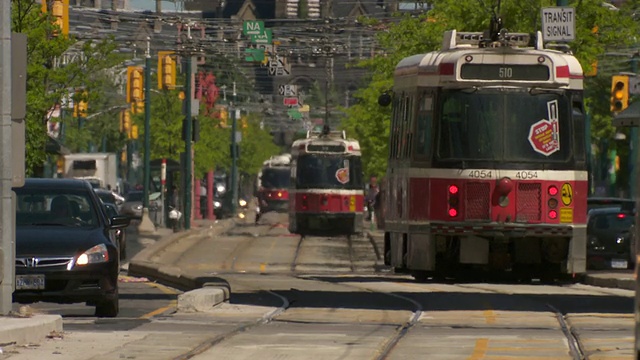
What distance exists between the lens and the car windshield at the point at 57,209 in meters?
20.1

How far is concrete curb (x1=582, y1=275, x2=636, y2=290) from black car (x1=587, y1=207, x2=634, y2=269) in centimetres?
617

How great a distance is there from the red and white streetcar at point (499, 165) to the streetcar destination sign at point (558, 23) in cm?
960

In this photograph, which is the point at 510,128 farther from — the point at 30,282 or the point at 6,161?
the point at 6,161

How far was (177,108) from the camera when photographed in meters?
83.7

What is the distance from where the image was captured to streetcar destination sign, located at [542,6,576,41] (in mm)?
32156

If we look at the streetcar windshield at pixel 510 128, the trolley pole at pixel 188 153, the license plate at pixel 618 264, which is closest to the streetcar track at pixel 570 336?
the streetcar windshield at pixel 510 128

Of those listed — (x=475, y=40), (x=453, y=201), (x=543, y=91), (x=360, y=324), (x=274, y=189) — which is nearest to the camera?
(x=360, y=324)

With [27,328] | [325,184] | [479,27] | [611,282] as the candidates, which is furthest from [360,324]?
[325,184]

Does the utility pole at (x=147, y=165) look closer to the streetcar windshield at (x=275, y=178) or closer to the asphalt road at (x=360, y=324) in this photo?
the streetcar windshield at (x=275, y=178)

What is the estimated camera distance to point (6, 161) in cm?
1648

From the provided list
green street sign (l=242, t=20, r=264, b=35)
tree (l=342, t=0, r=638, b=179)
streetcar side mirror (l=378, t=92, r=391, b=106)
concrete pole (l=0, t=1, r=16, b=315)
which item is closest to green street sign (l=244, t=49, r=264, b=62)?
green street sign (l=242, t=20, r=264, b=35)

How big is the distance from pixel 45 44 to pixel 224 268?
636 centimetres

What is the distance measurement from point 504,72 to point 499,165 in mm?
1213

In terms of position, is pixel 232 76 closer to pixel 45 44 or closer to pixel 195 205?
pixel 195 205
